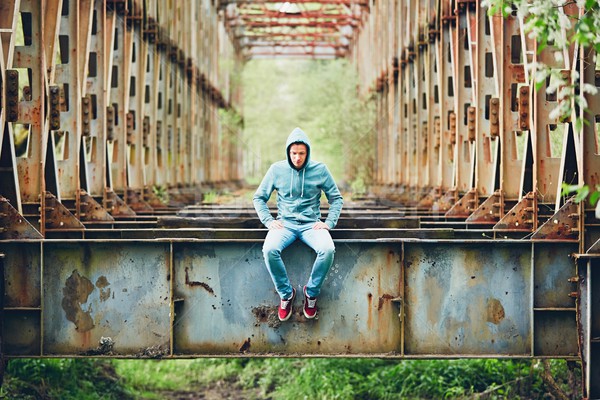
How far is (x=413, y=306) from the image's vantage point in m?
8.30

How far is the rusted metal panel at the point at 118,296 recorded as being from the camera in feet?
27.2

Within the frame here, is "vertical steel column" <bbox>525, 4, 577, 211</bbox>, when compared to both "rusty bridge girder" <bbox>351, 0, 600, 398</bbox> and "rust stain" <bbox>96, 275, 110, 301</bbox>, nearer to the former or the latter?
"rusty bridge girder" <bbox>351, 0, 600, 398</bbox>

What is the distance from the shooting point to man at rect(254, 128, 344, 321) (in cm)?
760

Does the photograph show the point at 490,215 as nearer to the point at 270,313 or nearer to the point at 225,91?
the point at 270,313

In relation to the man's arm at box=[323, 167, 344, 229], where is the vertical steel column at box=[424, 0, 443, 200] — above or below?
above

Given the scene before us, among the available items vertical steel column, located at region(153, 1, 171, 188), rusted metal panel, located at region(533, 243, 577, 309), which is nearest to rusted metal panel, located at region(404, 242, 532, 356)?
rusted metal panel, located at region(533, 243, 577, 309)

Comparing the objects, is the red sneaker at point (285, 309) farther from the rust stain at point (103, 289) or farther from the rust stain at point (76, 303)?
the rust stain at point (76, 303)

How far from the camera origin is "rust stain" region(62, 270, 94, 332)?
8.28 metres

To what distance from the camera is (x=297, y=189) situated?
303 inches

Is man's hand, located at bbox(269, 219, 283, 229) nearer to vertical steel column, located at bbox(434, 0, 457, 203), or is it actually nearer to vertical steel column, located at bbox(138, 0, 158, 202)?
vertical steel column, located at bbox(434, 0, 457, 203)

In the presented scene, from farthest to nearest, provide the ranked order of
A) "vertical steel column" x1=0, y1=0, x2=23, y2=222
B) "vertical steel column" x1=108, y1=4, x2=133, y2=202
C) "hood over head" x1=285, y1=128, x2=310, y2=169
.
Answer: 1. "vertical steel column" x1=108, y1=4, x2=133, y2=202
2. "vertical steel column" x1=0, y1=0, x2=23, y2=222
3. "hood over head" x1=285, y1=128, x2=310, y2=169

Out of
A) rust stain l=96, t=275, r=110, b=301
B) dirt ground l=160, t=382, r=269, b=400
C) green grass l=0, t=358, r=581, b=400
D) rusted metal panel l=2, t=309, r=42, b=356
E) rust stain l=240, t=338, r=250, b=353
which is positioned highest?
rust stain l=96, t=275, r=110, b=301

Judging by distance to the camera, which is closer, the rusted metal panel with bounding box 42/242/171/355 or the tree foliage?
the rusted metal panel with bounding box 42/242/171/355

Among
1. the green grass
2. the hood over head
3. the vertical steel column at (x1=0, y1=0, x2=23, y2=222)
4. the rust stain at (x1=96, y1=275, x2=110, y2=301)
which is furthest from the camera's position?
the green grass
